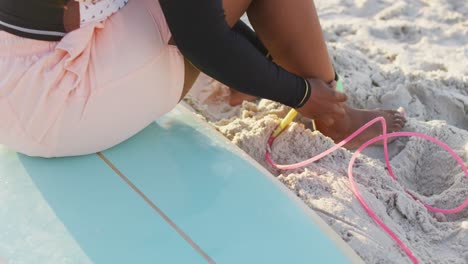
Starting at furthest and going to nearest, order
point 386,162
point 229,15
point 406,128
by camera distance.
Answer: point 406,128, point 386,162, point 229,15

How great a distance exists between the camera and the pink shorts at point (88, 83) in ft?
3.73

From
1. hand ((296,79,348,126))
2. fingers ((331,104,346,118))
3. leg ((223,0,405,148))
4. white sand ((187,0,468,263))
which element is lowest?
white sand ((187,0,468,263))

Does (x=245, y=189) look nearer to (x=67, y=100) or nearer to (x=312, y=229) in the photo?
(x=312, y=229)

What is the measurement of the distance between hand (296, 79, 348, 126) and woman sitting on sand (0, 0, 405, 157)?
0.16ft

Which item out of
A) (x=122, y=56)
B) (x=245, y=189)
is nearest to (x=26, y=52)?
(x=122, y=56)

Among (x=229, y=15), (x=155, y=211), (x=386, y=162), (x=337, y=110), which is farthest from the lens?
(x=386, y=162)

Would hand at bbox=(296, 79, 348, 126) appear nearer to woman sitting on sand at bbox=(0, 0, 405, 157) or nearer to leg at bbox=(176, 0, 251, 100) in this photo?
woman sitting on sand at bbox=(0, 0, 405, 157)

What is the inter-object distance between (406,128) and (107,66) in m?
0.95

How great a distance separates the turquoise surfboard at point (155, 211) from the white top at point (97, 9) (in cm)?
27

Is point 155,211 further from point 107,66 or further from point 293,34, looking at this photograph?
point 293,34

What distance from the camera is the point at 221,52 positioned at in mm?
1154

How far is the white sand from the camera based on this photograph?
136cm

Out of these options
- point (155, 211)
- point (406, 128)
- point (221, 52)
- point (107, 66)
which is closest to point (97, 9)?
point (107, 66)

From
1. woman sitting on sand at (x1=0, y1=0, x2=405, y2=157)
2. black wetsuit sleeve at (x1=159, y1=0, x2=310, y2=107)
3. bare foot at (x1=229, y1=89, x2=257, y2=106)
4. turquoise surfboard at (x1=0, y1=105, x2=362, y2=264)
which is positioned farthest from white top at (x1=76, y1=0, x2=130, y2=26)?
bare foot at (x1=229, y1=89, x2=257, y2=106)
